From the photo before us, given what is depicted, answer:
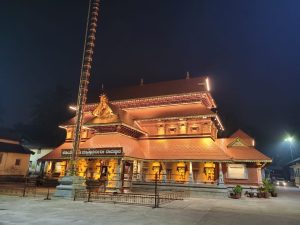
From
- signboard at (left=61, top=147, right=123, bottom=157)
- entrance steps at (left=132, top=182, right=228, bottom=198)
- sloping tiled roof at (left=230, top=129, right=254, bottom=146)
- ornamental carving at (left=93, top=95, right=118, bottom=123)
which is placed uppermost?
ornamental carving at (left=93, top=95, right=118, bottom=123)

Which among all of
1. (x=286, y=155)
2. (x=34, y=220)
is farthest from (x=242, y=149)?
(x=286, y=155)

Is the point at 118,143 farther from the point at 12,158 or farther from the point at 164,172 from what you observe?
the point at 12,158

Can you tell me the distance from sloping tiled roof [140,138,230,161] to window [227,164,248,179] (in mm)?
4306

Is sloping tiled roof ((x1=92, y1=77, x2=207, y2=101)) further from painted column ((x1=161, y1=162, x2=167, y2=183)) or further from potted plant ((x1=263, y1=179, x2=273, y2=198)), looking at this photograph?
potted plant ((x1=263, y1=179, x2=273, y2=198))

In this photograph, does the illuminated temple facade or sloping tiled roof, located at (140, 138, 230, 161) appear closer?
sloping tiled roof, located at (140, 138, 230, 161)

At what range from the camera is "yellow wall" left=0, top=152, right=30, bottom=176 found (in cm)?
3818

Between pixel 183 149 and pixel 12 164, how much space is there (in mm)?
29667

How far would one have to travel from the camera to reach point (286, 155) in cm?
9669

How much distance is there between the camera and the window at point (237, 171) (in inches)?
1090

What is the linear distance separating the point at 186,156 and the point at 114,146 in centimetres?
774

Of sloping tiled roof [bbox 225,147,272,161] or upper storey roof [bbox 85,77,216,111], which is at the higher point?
upper storey roof [bbox 85,77,216,111]

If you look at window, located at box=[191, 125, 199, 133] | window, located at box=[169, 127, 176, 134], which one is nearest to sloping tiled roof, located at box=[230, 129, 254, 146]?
window, located at box=[191, 125, 199, 133]

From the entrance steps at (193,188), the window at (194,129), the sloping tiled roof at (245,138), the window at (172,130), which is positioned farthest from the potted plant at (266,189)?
the window at (172,130)

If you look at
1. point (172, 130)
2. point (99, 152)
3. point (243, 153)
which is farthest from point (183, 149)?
point (99, 152)
